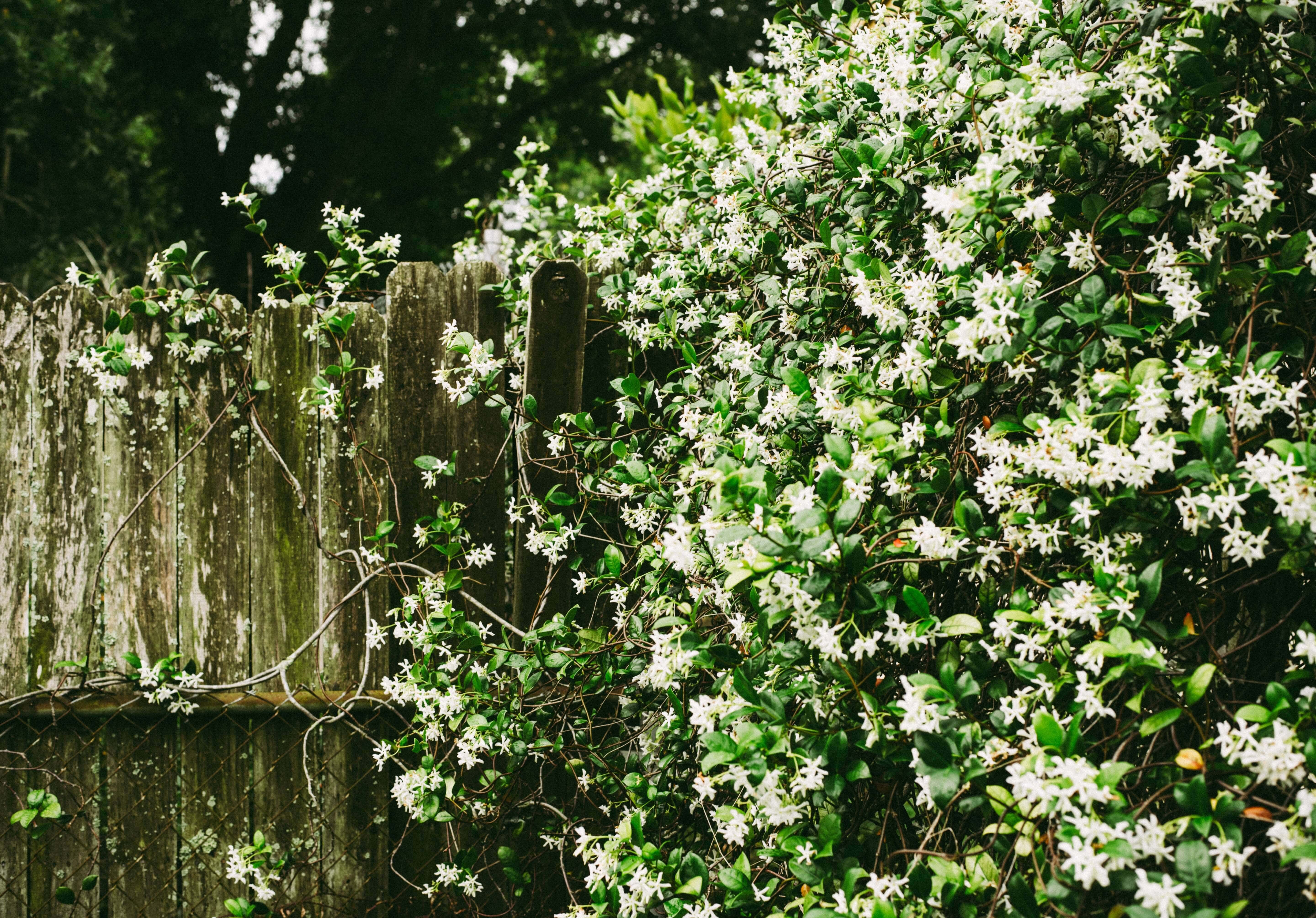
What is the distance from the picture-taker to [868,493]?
4.00ft

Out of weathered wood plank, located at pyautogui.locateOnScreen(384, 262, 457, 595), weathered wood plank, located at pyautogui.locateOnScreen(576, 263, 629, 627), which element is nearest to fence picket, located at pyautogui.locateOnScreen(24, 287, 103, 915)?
weathered wood plank, located at pyautogui.locateOnScreen(384, 262, 457, 595)

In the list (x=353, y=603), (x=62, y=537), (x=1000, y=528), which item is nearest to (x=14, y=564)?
(x=62, y=537)

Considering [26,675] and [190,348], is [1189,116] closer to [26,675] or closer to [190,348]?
[190,348]

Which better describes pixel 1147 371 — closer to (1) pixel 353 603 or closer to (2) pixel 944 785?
(2) pixel 944 785

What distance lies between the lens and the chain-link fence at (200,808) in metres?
1.89

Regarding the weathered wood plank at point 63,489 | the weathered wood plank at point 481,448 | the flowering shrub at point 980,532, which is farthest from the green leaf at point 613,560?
the weathered wood plank at point 63,489

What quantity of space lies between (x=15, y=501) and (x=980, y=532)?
2123 millimetres

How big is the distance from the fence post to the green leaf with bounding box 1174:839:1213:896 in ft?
4.19

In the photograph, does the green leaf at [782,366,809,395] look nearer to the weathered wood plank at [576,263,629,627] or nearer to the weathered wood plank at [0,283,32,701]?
the weathered wood plank at [576,263,629,627]

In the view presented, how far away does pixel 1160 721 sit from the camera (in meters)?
1.00

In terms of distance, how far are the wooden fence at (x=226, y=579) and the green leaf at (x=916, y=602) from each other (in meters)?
0.98

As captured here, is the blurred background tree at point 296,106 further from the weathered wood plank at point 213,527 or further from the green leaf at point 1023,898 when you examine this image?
the green leaf at point 1023,898

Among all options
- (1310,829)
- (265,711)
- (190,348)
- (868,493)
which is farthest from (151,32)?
(1310,829)

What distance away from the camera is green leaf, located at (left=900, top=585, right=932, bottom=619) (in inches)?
43.7
